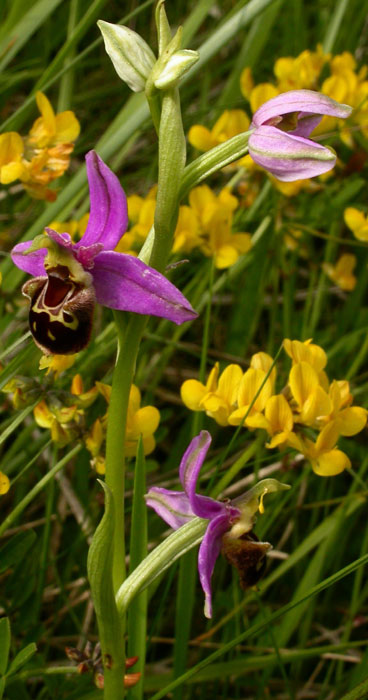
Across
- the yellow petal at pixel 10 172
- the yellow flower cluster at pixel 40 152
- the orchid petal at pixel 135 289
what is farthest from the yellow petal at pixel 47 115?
the orchid petal at pixel 135 289

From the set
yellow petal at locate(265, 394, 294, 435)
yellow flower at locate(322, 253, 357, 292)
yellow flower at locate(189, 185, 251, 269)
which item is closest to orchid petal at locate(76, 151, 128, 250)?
yellow petal at locate(265, 394, 294, 435)

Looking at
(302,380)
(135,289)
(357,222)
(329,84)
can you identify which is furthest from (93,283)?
(329,84)

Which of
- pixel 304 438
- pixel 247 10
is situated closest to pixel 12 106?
pixel 247 10

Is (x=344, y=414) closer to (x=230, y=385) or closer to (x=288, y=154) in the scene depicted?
(x=230, y=385)

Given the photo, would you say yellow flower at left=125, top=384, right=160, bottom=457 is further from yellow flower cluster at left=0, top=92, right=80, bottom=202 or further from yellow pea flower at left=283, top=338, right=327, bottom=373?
yellow flower cluster at left=0, top=92, right=80, bottom=202

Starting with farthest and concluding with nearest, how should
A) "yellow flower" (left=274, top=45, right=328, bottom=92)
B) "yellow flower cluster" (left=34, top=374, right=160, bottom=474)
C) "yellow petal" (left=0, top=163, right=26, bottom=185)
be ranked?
1. "yellow flower" (left=274, top=45, right=328, bottom=92)
2. "yellow petal" (left=0, top=163, right=26, bottom=185)
3. "yellow flower cluster" (left=34, top=374, right=160, bottom=474)

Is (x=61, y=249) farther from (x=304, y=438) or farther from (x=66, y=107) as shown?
(x=66, y=107)

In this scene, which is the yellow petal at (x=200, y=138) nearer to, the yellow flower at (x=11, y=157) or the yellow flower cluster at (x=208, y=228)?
the yellow flower cluster at (x=208, y=228)
